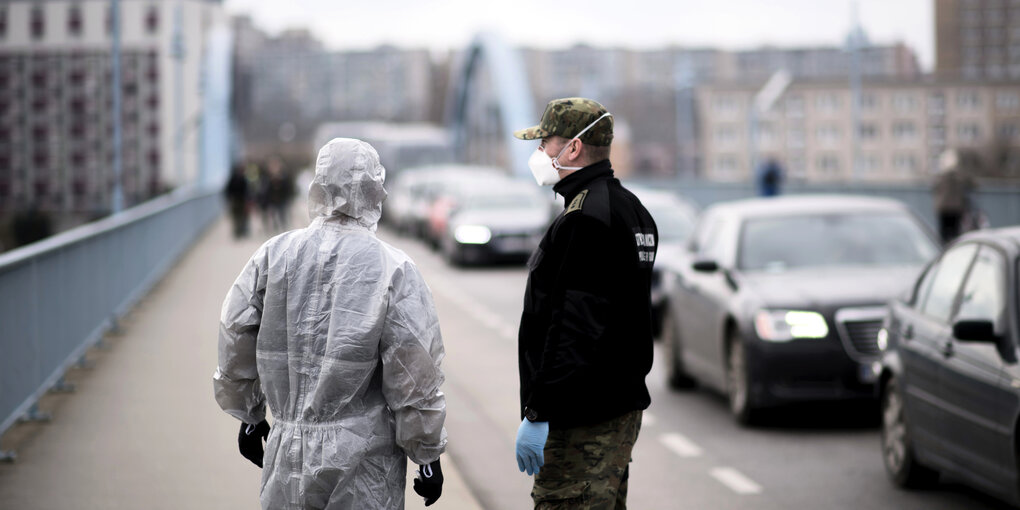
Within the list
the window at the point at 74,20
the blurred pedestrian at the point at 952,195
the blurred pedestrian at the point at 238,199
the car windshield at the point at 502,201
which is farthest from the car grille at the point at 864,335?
the blurred pedestrian at the point at 238,199

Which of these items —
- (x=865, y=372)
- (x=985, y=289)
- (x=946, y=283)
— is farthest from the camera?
(x=865, y=372)

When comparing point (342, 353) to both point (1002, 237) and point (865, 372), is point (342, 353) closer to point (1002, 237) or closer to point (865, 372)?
point (1002, 237)

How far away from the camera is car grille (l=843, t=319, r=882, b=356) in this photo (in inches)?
361

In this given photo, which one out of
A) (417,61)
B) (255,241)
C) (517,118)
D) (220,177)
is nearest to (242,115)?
(220,177)

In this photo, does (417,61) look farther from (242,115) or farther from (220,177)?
(220,177)

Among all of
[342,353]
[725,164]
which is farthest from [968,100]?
[342,353]

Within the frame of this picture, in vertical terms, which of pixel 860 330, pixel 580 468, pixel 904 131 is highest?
pixel 904 131

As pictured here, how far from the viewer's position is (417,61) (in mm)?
198750

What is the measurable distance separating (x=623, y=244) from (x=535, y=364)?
0.42 m

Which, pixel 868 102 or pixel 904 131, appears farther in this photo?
pixel 868 102

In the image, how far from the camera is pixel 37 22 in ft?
73.3

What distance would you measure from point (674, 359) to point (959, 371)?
4.76m

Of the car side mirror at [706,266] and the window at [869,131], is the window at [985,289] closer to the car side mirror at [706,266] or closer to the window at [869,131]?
the car side mirror at [706,266]

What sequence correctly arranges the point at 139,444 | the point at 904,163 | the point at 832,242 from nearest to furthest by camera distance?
the point at 139,444
the point at 832,242
the point at 904,163
